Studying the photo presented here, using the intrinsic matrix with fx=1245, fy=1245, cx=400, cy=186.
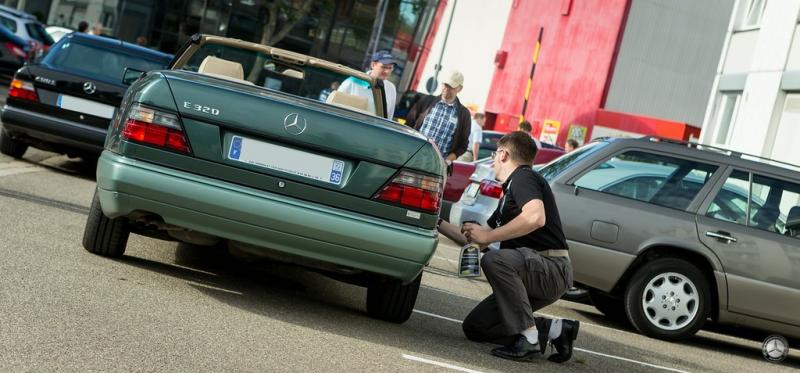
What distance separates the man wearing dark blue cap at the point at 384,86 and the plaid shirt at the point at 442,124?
2.87ft

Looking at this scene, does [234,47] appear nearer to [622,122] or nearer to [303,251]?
[303,251]

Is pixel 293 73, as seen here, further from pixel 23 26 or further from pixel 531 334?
pixel 23 26

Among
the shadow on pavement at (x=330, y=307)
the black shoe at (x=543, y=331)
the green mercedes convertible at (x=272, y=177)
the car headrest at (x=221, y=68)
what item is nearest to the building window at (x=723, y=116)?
the shadow on pavement at (x=330, y=307)

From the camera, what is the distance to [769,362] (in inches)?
383

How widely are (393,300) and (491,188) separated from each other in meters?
4.10

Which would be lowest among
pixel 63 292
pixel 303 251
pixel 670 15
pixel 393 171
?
pixel 63 292

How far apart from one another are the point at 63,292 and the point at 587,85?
2915cm

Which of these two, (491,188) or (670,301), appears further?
(491,188)

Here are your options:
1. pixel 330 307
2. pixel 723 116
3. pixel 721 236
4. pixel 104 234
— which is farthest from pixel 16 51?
pixel 330 307

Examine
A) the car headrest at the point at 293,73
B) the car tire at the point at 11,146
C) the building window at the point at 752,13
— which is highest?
the building window at the point at 752,13

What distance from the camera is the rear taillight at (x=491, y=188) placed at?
1090 centimetres

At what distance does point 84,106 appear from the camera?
12.3 metres

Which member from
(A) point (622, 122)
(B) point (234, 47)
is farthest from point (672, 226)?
(A) point (622, 122)

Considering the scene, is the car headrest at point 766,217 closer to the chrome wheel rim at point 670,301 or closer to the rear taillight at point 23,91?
the chrome wheel rim at point 670,301
